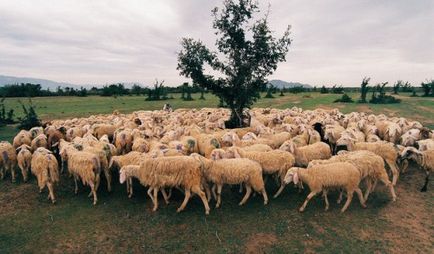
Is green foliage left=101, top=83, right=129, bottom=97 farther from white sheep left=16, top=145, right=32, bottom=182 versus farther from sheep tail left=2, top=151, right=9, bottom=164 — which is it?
white sheep left=16, top=145, right=32, bottom=182

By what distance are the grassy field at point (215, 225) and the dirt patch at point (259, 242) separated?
2 centimetres

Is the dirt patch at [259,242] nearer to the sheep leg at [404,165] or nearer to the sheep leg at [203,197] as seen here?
the sheep leg at [203,197]

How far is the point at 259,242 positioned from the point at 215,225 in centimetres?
117

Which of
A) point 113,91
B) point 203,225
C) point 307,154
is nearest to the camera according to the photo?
point 203,225

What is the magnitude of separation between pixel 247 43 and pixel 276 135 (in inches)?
236

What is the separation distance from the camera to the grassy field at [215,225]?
7.08 m

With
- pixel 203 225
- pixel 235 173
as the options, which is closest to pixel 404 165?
pixel 235 173

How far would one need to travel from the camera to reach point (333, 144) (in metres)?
13.4

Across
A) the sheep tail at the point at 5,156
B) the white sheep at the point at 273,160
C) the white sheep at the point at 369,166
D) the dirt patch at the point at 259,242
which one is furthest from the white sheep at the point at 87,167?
the white sheep at the point at 369,166

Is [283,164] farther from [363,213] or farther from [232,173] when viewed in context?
[363,213]

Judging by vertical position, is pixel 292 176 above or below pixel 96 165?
below

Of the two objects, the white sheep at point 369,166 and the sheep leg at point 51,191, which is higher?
the white sheep at point 369,166

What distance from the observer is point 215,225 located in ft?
25.6

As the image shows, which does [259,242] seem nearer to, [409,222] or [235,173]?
[235,173]
